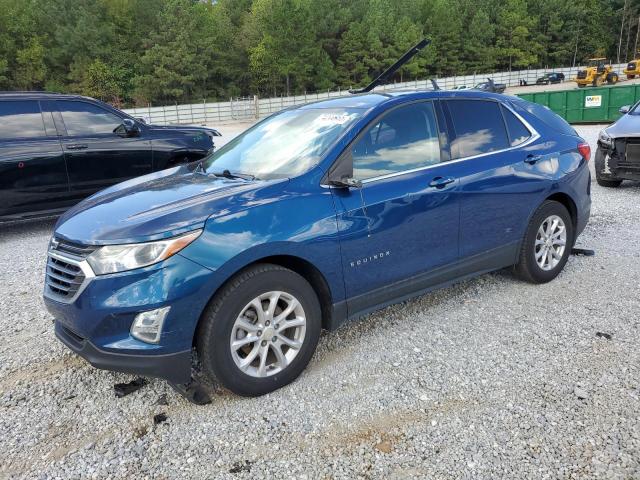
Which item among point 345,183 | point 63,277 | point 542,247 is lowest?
point 542,247

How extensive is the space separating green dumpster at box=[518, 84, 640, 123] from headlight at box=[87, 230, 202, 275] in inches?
840

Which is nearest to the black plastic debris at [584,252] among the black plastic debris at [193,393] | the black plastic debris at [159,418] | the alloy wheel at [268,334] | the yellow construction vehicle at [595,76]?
the alloy wheel at [268,334]

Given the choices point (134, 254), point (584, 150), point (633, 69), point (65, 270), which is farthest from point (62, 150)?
point (633, 69)

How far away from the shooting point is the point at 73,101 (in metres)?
7.37

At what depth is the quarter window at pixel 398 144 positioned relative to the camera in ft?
11.7

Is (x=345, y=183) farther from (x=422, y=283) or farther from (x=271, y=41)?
(x=271, y=41)

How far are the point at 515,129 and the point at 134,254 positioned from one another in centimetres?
330

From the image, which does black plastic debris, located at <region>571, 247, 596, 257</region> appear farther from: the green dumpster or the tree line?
the tree line

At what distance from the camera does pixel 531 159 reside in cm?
446

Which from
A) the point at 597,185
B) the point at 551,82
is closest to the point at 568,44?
the point at 551,82

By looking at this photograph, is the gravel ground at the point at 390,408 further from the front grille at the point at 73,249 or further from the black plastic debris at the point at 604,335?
the front grille at the point at 73,249

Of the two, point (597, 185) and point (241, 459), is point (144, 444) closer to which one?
point (241, 459)

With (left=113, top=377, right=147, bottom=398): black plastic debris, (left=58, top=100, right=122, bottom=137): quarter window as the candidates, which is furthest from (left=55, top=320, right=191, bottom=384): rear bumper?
(left=58, top=100, right=122, bottom=137): quarter window

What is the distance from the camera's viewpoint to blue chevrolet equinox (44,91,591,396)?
9.14ft
